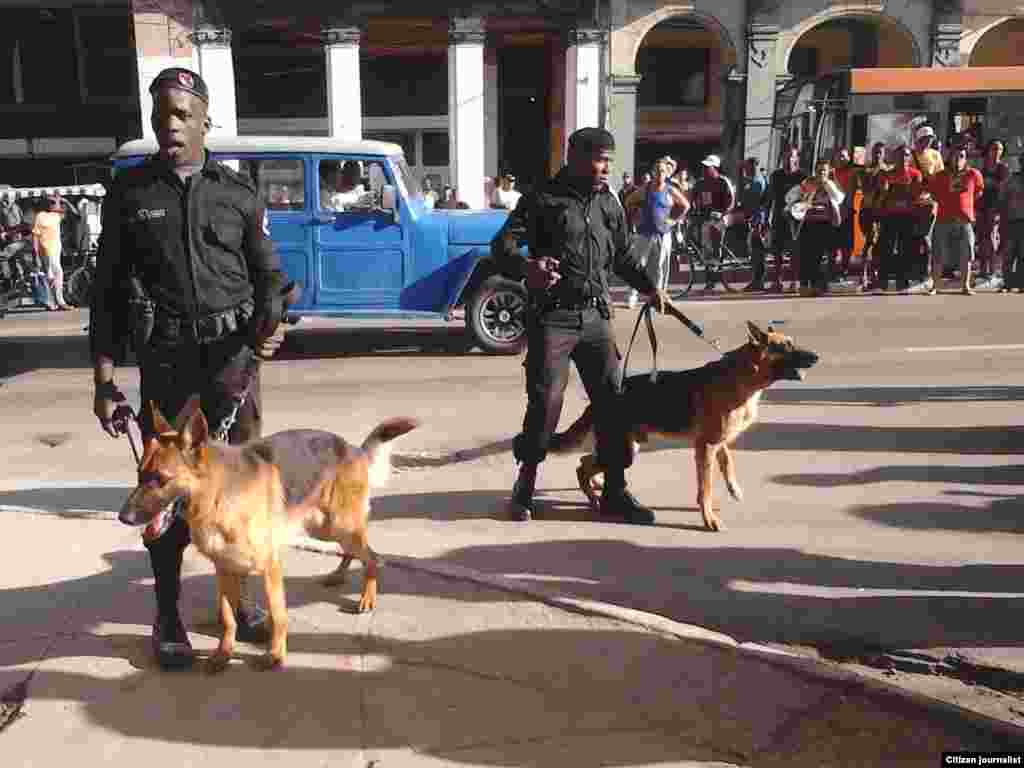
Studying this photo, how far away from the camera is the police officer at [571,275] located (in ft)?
15.6

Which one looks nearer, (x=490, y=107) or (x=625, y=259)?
(x=625, y=259)

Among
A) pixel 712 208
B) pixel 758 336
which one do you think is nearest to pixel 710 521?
pixel 758 336

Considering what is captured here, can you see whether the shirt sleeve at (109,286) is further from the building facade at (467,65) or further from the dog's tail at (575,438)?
A: the building facade at (467,65)

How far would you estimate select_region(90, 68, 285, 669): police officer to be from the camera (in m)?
3.33

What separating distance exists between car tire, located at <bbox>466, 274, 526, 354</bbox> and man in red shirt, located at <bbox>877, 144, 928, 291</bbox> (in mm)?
6613

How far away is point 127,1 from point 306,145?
17883 millimetres

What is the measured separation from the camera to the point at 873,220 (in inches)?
559

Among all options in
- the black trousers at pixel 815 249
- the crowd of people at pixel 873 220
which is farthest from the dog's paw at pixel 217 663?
the black trousers at pixel 815 249

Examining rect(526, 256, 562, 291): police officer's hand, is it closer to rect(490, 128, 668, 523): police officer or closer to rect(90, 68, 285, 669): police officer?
rect(490, 128, 668, 523): police officer

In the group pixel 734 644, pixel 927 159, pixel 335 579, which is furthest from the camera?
pixel 927 159

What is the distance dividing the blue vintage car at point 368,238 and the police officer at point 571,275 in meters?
4.83

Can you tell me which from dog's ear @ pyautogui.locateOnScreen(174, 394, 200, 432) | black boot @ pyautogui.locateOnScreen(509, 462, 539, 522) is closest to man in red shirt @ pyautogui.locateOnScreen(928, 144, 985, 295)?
black boot @ pyautogui.locateOnScreen(509, 462, 539, 522)

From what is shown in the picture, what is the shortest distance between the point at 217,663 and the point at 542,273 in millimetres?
2233

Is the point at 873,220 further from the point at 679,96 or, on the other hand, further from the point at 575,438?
the point at 679,96
